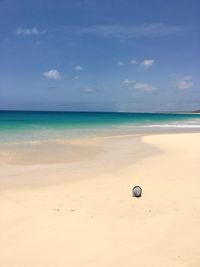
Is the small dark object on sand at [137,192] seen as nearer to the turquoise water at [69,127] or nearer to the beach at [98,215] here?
the beach at [98,215]

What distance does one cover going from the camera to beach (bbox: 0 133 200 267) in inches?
152

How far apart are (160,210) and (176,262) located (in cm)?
180

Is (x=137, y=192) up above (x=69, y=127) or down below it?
below

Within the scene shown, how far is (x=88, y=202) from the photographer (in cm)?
588

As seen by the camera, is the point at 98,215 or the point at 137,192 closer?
the point at 98,215

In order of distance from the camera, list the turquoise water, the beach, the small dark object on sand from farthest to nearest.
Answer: the turquoise water → the small dark object on sand → the beach

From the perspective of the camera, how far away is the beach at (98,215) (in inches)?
152

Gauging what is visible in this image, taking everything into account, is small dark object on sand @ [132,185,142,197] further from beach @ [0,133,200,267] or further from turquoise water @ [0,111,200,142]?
turquoise water @ [0,111,200,142]

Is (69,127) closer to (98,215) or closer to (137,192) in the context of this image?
(137,192)

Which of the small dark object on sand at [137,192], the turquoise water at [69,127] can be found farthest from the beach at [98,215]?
the turquoise water at [69,127]

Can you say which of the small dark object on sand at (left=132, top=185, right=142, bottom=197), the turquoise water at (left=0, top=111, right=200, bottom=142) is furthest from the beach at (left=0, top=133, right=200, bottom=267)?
the turquoise water at (left=0, top=111, right=200, bottom=142)

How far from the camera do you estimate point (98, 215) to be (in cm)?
518

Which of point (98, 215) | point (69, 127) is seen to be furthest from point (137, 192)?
point (69, 127)

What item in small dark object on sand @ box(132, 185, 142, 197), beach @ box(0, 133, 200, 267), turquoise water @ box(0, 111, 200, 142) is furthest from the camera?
turquoise water @ box(0, 111, 200, 142)
